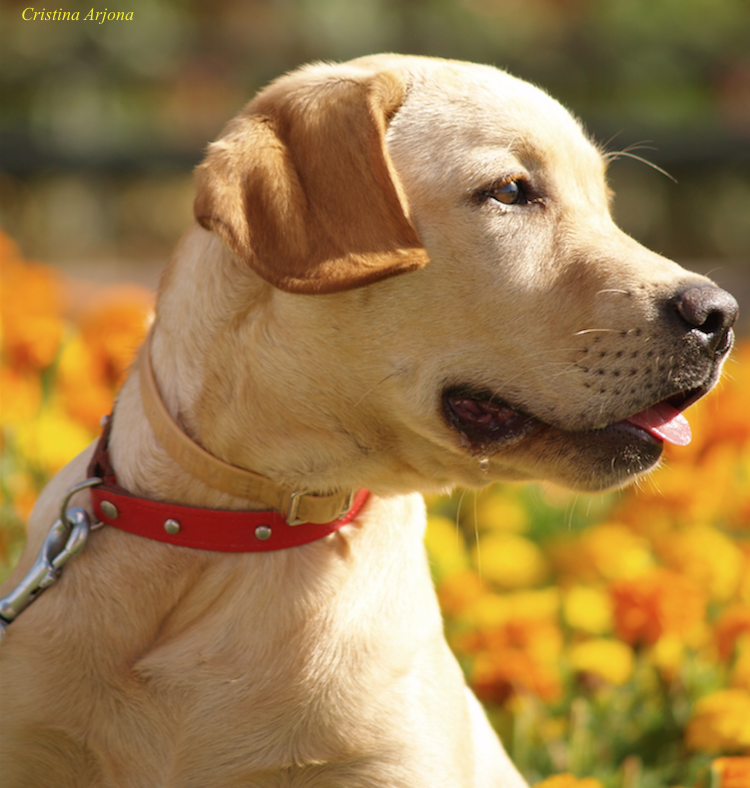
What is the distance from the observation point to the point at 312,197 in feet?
7.09

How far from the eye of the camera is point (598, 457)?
231 centimetres

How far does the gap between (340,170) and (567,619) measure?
1945 millimetres

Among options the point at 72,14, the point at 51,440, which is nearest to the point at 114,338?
the point at 51,440

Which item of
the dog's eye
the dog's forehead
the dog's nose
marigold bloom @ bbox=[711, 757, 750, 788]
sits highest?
the dog's forehead

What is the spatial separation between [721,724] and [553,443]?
1148mm

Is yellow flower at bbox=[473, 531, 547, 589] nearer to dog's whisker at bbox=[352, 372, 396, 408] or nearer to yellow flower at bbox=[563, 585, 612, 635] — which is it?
yellow flower at bbox=[563, 585, 612, 635]

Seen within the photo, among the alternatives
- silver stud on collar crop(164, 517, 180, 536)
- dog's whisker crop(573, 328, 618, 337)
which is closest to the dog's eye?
dog's whisker crop(573, 328, 618, 337)

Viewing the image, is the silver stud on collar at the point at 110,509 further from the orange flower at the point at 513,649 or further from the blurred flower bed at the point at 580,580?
the orange flower at the point at 513,649

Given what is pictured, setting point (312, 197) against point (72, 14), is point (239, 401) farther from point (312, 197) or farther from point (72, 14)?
point (72, 14)

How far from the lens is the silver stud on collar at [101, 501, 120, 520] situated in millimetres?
2371

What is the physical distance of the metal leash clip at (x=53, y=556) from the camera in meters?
2.34

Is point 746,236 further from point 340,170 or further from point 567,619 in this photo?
point 340,170

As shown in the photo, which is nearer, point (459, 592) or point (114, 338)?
point (459, 592)

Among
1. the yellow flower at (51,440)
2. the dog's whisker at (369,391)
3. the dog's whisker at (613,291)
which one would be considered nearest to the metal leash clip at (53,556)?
the dog's whisker at (369,391)
